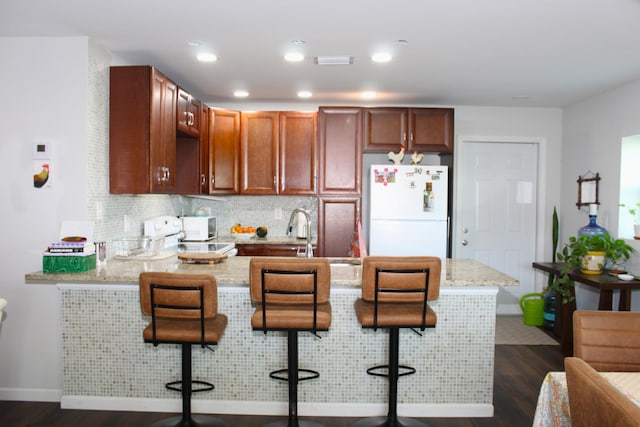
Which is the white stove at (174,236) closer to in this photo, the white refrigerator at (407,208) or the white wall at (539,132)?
the white refrigerator at (407,208)

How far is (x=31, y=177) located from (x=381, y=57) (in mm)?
2535

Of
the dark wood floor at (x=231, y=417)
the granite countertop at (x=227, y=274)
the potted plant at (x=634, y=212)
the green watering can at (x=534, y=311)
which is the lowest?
the dark wood floor at (x=231, y=417)

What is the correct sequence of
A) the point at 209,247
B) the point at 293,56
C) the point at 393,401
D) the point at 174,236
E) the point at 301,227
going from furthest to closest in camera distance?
the point at 301,227, the point at 174,236, the point at 209,247, the point at 293,56, the point at 393,401

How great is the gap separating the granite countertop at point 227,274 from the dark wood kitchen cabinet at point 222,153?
64.1 inches

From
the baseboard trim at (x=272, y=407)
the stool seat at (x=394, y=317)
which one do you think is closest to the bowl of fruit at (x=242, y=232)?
the baseboard trim at (x=272, y=407)

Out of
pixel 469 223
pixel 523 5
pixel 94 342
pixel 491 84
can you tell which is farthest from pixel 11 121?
pixel 469 223

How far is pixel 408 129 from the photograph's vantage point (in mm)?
4688

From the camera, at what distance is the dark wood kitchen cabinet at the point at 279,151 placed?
4.83 meters

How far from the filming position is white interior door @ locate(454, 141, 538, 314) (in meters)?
5.27

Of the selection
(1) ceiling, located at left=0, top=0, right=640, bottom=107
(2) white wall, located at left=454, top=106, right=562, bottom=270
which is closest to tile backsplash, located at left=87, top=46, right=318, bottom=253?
(1) ceiling, located at left=0, top=0, right=640, bottom=107

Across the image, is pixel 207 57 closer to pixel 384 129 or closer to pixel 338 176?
pixel 338 176

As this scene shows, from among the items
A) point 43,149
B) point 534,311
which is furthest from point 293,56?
point 534,311

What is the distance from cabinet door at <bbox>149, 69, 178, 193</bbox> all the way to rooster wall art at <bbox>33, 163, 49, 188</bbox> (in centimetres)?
65

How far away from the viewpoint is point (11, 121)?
3.06m
